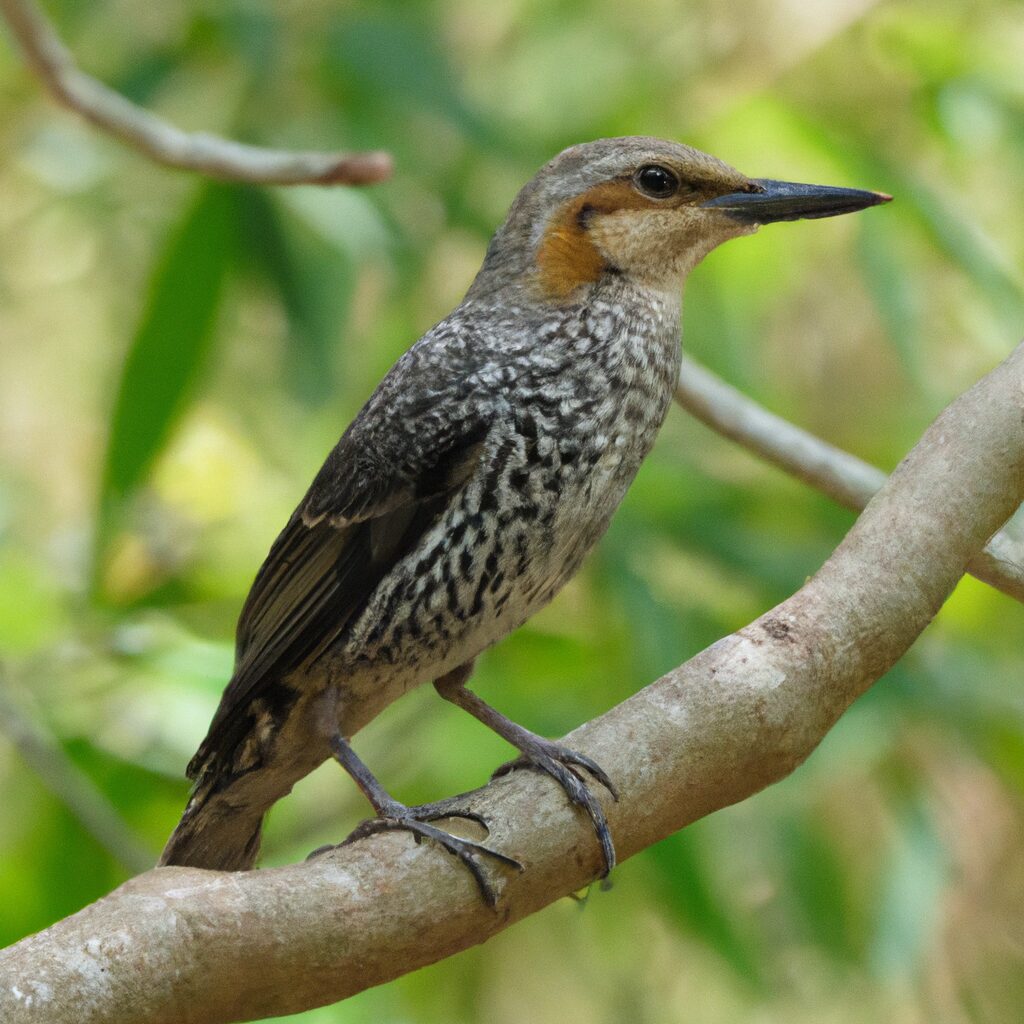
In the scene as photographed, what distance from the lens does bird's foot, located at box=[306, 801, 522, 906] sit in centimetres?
223

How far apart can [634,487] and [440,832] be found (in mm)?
2019

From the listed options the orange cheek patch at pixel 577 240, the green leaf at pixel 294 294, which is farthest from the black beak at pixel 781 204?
the green leaf at pixel 294 294

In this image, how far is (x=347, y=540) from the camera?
9.62ft

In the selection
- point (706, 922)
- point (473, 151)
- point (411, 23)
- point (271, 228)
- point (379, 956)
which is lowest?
point (706, 922)

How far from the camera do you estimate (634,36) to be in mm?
5164

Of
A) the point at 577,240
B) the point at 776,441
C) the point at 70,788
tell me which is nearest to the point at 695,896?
the point at 776,441

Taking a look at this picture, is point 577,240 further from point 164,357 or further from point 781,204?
point 164,357

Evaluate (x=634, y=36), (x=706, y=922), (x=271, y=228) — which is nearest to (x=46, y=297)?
(x=271, y=228)

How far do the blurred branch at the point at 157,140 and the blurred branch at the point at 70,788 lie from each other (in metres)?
1.36

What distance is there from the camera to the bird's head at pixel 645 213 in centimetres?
294

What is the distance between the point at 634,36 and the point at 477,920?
3.67m

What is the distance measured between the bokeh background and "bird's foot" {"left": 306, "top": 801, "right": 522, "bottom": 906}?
128cm

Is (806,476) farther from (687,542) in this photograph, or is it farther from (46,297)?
(46,297)

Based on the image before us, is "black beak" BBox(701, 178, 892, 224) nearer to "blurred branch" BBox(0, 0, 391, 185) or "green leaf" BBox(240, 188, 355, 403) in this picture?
"blurred branch" BBox(0, 0, 391, 185)
